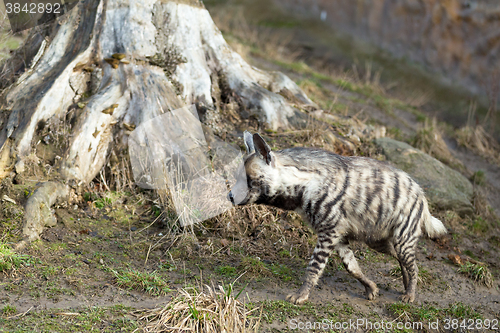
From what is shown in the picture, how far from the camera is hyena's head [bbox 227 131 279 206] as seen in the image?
4.02 m

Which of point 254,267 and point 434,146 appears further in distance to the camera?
point 434,146

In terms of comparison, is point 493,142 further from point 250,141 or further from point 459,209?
point 250,141

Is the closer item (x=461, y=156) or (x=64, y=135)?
(x=64, y=135)

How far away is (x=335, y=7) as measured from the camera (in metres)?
15.4

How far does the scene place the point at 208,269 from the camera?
4.37m

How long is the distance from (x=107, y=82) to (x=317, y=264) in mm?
3468

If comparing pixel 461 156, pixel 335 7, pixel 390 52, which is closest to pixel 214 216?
pixel 461 156

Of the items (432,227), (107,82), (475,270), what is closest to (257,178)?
(432,227)

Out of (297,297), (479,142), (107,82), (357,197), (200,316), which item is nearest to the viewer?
(200,316)

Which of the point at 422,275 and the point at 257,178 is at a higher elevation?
the point at 257,178

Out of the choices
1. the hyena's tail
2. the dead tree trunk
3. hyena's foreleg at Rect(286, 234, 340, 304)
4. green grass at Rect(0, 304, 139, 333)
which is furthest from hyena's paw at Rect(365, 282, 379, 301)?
the dead tree trunk

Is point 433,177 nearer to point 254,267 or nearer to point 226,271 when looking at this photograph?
point 254,267

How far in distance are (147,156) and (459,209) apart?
14.3 feet

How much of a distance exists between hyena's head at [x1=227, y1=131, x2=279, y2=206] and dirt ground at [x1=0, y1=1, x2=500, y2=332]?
2.36 feet
